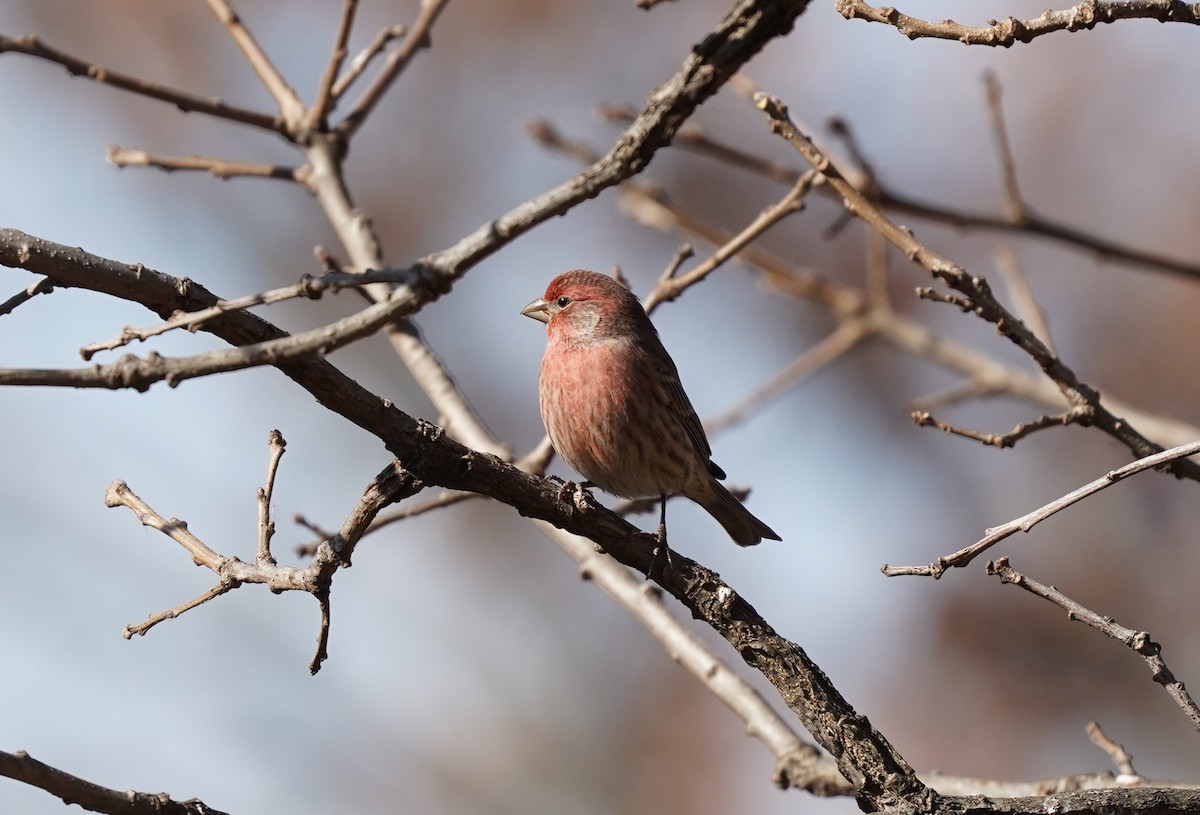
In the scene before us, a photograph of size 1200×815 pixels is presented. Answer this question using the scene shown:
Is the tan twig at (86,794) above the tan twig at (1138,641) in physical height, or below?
below

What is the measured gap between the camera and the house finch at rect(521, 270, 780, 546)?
643cm

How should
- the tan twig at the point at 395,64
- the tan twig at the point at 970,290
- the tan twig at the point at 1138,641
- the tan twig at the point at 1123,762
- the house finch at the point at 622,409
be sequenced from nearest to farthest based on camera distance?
the tan twig at the point at 1138,641 < the tan twig at the point at 1123,762 < the tan twig at the point at 970,290 < the tan twig at the point at 395,64 < the house finch at the point at 622,409

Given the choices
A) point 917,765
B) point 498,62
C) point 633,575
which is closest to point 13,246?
point 633,575

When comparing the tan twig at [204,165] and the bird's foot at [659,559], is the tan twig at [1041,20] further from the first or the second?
the tan twig at [204,165]

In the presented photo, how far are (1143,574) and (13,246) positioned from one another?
1027cm

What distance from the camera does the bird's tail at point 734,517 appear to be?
702cm

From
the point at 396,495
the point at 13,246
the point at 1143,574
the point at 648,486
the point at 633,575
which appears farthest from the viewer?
the point at 1143,574

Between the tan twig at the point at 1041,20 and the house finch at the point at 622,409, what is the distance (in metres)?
3.02

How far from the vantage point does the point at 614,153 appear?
2.59 m

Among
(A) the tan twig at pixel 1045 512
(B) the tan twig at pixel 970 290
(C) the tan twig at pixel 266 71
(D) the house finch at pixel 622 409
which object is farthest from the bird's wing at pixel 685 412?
(A) the tan twig at pixel 1045 512

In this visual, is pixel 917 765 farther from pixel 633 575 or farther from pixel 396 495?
pixel 396 495

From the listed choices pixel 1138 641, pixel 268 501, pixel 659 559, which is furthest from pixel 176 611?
pixel 1138 641

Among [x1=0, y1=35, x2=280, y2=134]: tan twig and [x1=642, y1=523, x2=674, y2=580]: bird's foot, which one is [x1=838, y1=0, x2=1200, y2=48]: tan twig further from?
[x1=0, y1=35, x2=280, y2=134]: tan twig

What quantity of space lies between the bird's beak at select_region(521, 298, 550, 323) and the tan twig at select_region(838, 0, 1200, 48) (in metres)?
3.98
